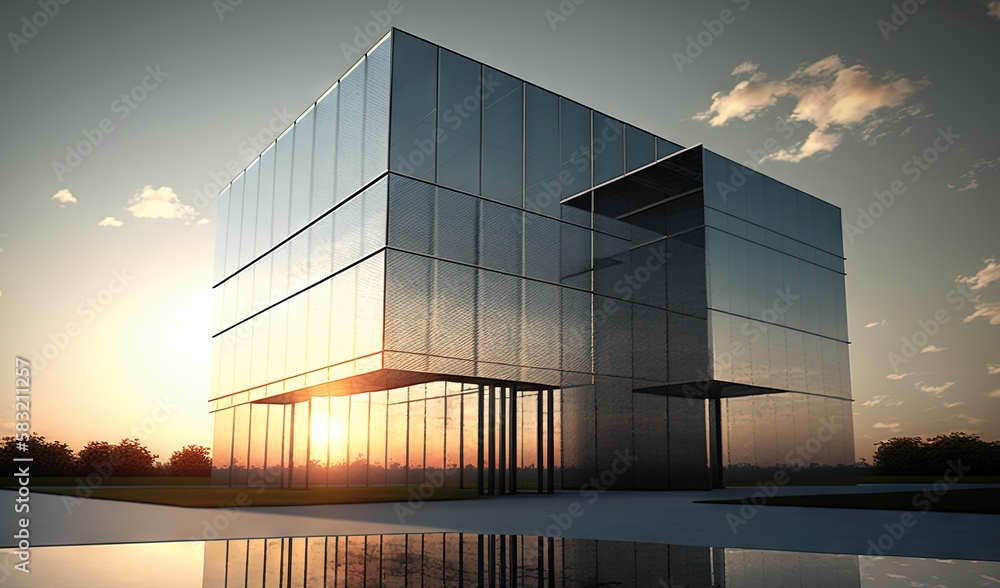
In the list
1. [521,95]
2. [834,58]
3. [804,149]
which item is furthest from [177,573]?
[804,149]

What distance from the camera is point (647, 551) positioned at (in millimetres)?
8070

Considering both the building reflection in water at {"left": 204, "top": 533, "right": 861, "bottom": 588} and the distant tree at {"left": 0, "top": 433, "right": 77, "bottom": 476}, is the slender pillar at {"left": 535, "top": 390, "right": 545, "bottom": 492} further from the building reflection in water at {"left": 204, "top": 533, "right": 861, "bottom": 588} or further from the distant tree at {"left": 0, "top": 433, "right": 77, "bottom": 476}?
the distant tree at {"left": 0, "top": 433, "right": 77, "bottom": 476}

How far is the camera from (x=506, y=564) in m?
7.05

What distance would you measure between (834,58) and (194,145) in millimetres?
24728

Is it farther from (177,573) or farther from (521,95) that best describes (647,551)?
(521,95)

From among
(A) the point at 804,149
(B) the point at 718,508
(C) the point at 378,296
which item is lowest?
(B) the point at 718,508
